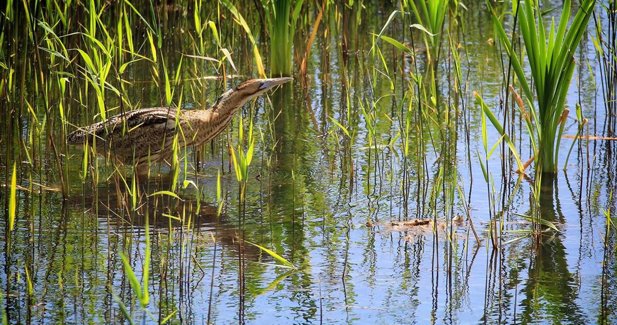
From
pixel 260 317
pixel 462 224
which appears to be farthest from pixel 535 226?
pixel 260 317

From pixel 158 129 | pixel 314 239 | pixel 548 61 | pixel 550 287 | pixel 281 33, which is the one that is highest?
pixel 281 33

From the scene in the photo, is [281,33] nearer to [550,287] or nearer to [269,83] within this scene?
[269,83]

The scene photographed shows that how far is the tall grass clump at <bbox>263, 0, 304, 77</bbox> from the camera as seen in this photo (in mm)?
8758

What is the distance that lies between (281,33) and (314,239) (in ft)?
12.0

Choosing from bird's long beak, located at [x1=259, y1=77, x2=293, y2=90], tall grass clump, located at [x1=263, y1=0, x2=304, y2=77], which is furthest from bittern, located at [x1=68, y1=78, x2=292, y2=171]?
tall grass clump, located at [x1=263, y1=0, x2=304, y2=77]

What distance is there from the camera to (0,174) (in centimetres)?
628

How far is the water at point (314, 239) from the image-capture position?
457cm

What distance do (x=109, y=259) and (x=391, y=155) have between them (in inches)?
99.5

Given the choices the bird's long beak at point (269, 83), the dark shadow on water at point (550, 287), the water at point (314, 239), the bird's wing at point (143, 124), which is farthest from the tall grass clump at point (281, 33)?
the dark shadow on water at point (550, 287)

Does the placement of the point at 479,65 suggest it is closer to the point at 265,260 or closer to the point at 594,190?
the point at 594,190

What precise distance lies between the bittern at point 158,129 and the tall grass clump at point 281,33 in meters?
1.68

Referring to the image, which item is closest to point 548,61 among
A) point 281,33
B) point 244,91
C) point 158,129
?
point 244,91

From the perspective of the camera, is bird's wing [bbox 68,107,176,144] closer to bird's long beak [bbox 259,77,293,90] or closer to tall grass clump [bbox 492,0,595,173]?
bird's long beak [bbox 259,77,293,90]

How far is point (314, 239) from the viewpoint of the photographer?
5.52m
